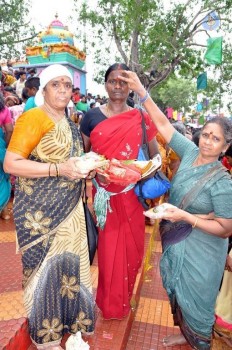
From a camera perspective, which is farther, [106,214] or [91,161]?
[106,214]

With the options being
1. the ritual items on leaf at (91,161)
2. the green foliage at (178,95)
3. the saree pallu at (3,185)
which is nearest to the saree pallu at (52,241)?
the ritual items on leaf at (91,161)

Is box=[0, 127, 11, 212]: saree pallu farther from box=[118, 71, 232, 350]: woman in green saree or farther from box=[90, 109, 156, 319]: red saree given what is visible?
box=[118, 71, 232, 350]: woman in green saree

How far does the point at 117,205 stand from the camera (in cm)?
240

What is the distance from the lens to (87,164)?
1.76m

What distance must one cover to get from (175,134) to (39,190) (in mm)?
1001

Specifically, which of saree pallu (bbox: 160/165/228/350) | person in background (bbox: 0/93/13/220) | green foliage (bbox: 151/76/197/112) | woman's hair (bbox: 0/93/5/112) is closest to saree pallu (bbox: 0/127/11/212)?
person in background (bbox: 0/93/13/220)

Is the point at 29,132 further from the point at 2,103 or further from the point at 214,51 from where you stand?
the point at 214,51

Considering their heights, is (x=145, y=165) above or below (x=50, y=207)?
above

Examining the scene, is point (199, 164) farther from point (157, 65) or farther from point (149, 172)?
point (157, 65)

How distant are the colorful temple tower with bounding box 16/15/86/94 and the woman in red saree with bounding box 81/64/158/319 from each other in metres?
14.5

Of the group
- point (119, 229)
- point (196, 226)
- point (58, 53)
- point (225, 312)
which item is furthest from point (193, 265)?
point (58, 53)

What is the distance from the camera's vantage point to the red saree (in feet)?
7.52

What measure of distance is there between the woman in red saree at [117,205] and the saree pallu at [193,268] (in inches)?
11.0

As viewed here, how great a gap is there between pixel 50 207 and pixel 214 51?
10.9 meters
